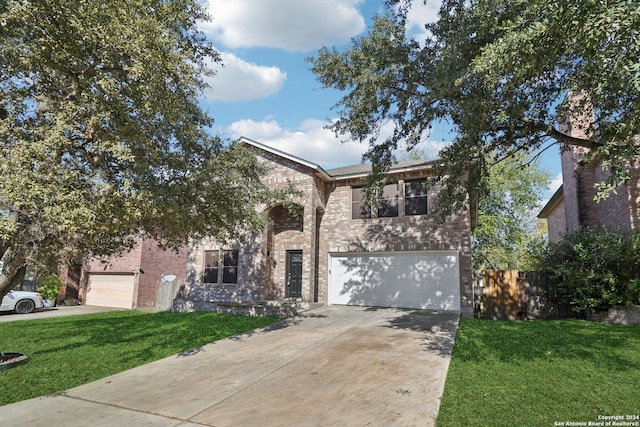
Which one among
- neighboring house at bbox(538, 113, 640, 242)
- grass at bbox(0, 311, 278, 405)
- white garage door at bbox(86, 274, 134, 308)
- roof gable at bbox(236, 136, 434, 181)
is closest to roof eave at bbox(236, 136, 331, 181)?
roof gable at bbox(236, 136, 434, 181)

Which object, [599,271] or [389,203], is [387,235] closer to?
[389,203]

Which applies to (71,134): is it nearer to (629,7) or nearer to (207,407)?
(207,407)

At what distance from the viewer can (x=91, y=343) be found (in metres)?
8.66

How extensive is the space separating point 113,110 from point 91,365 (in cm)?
462

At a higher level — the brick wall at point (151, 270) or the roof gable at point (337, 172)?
the roof gable at point (337, 172)

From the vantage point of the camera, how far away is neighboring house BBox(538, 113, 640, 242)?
11.2 m

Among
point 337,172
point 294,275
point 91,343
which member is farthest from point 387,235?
point 91,343

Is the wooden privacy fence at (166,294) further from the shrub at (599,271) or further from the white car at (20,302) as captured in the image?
the shrub at (599,271)

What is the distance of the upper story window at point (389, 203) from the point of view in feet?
47.4

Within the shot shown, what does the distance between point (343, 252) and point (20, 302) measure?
1453 centimetres

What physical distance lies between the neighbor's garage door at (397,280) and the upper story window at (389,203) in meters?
1.60

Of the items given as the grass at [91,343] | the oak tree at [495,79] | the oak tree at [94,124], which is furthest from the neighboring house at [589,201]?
the grass at [91,343]

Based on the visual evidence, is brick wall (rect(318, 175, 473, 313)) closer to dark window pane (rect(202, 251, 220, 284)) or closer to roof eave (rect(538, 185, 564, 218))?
dark window pane (rect(202, 251, 220, 284))

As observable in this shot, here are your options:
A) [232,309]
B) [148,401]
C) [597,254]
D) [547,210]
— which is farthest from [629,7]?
[547,210]
